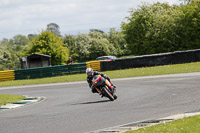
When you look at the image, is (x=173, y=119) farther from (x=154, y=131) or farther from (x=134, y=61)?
(x=134, y=61)

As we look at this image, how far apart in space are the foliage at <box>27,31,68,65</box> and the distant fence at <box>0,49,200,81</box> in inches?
822

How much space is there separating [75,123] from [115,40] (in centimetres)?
9816

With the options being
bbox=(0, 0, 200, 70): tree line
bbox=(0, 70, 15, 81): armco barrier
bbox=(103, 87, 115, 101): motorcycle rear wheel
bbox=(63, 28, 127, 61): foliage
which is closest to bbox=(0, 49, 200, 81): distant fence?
bbox=(0, 70, 15, 81): armco barrier

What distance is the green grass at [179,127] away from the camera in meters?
6.93

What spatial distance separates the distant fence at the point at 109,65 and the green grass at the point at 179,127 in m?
24.3

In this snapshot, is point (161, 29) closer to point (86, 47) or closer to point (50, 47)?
point (50, 47)

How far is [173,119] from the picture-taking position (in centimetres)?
866

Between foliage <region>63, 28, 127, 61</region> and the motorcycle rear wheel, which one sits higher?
foliage <region>63, 28, 127, 61</region>

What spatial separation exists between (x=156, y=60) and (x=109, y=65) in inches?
184

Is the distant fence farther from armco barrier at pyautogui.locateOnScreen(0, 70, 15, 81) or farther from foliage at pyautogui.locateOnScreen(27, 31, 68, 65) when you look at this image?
foliage at pyautogui.locateOnScreen(27, 31, 68, 65)

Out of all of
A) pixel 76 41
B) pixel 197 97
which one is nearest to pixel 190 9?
pixel 197 97

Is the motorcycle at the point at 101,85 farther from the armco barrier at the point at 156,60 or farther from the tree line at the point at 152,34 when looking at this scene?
the tree line at the point at 152,34

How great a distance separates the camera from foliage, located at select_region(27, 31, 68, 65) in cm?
5494

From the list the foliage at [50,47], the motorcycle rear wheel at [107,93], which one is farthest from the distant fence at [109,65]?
the foliage at [50,47]
